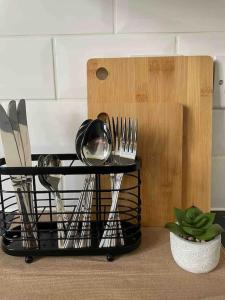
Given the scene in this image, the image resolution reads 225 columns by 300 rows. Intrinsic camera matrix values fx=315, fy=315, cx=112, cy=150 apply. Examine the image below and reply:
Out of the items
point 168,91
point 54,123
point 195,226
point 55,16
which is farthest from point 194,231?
point 55,16

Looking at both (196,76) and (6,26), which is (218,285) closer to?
(196,76)

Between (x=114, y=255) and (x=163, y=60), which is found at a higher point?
(x=163, y=60)

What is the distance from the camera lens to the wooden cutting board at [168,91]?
620mm

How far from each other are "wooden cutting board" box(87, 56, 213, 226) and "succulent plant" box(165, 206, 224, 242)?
15 cm

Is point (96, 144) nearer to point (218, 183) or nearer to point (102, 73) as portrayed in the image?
point (102, 73)

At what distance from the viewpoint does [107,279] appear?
1.46ft

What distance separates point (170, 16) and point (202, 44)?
0.09m

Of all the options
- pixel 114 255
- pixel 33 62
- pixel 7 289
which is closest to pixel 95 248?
pixel 114 255

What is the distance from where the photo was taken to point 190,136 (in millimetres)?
632

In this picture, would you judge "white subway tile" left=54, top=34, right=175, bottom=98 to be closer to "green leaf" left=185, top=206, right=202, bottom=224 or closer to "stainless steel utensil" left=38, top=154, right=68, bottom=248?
"stainless steel utensil" left=38, top=154, right=68, bottom=248

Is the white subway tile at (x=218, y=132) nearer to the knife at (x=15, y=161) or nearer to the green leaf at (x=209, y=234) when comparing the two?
the green leaf at (x=209, y=234)

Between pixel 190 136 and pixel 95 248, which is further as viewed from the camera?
pixel 190 136

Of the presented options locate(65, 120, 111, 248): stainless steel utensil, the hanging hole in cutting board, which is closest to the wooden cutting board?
the hanging hole in cutting board

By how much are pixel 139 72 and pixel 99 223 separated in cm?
30
